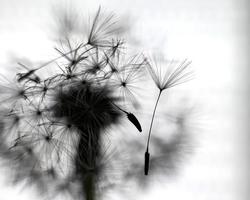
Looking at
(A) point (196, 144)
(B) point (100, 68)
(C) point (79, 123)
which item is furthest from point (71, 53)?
(A) point (196, 144)

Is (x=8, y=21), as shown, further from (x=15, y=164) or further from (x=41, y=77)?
(x=15, y=164)

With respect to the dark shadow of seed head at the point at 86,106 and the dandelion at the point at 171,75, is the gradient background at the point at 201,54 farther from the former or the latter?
the dark shadow of seed head at the point at 86,106

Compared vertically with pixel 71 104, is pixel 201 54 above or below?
above

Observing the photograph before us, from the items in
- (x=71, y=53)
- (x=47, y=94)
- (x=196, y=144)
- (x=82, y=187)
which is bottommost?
(x=82, y=187)

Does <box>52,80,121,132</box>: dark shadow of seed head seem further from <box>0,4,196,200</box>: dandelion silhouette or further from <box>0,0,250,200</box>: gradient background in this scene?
<box>0,0,250,200</box>: gradient background

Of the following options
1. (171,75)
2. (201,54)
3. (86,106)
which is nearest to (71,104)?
(86,106)

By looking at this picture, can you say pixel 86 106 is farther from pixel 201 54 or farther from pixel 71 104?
pixel 201 54
